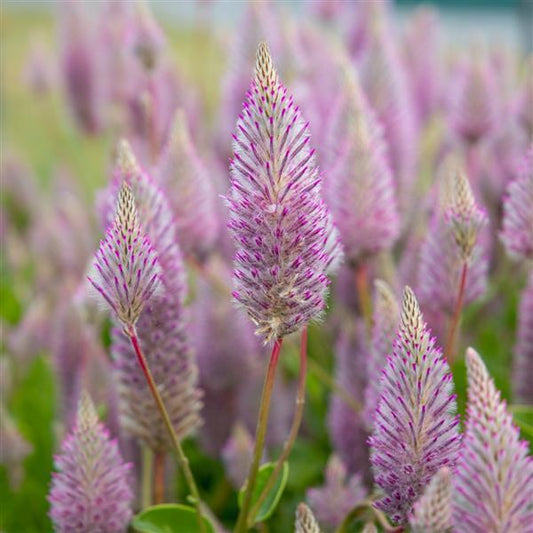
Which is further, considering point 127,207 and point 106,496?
point 106,496

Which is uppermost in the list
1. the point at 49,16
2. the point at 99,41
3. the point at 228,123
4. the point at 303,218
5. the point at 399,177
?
the point at 49,16

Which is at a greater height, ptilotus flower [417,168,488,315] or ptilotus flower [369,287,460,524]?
ptilotus flower [417,168,488,315]

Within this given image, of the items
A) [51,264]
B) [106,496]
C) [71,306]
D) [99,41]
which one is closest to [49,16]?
[99,41]

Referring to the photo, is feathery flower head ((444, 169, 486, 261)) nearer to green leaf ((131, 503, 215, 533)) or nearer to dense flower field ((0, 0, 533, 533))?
dense flower field ((0, 0, 533, 533))

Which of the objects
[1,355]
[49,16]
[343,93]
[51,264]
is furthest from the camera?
[49,16]

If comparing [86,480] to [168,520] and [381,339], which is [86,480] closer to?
[168,520]

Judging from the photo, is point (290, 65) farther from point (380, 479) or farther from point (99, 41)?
point (380, 479)

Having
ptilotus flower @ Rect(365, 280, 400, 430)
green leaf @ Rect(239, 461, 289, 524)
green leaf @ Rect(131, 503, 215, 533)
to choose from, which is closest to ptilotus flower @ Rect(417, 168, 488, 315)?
ptilotus flower @ Rect(365, 280, 400, 430)
